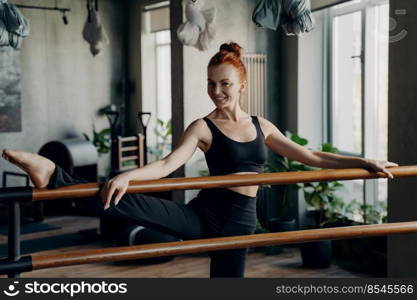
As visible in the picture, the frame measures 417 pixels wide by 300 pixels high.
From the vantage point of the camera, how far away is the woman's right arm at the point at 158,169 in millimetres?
1827

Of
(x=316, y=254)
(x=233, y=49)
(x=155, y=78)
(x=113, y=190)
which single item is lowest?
(x=316, y=254)

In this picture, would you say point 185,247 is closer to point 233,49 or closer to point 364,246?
point 233,49

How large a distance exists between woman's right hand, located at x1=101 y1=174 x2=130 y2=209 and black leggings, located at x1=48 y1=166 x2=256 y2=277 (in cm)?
17

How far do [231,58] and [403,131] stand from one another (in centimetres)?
244

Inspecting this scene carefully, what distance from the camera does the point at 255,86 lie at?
20.0ft

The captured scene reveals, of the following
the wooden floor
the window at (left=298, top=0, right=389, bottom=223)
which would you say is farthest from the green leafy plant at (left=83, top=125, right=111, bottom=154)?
the window at (left=298, top=0, right=389, bottom=223)

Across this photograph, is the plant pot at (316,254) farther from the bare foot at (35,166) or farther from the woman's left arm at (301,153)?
the bare foot at (35,166)

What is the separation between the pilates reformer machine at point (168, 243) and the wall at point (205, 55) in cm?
360

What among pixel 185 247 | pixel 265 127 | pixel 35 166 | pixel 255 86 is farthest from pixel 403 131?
pixel 35 166

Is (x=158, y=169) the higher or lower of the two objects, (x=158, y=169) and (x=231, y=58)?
the lower

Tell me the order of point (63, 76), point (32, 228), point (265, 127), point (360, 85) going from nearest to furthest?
A: point (265, 127) → point (360, 85) → point (32, 228) → point (63, 76)

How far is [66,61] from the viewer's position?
8.52 meters

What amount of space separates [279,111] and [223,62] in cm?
407

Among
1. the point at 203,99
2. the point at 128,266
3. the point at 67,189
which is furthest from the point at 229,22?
the point at 67,189
